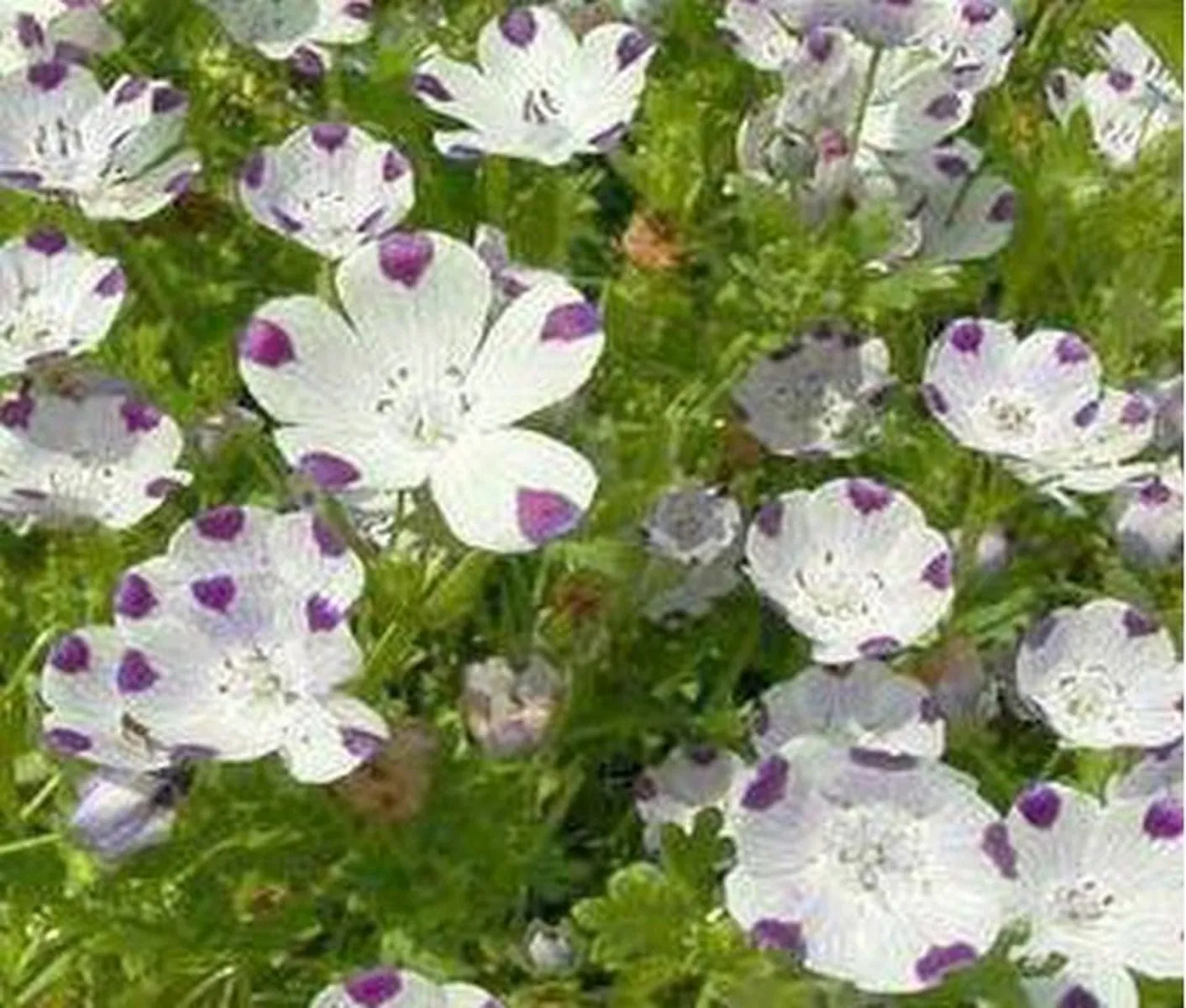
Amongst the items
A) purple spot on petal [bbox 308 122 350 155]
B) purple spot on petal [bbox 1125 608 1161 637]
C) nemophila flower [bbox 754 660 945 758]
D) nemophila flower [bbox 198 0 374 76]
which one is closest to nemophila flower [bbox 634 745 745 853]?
nemophila flower [bbox 754 660 945 758]

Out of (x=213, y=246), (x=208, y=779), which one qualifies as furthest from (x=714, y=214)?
(x=208, y=779)

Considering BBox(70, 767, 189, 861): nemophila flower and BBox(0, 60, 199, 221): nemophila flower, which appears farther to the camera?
BBox(0, 60, 199, 221): nemophila flower

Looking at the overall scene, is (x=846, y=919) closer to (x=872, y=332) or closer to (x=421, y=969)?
(x=421, y=969)

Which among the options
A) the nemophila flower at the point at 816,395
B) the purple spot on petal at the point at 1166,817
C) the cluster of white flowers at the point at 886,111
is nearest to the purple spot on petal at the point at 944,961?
the purple spot on petal at the point at 1166,817

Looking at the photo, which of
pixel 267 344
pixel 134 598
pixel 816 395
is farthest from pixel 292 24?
pixel 134 598

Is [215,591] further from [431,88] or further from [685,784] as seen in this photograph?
[431,88]

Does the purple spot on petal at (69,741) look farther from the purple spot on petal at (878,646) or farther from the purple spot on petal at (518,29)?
the purple spot on petal at (518,29)

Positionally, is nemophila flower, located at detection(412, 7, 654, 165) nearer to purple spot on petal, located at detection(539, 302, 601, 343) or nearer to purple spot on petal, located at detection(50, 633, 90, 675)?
purple spot on petal, located at detection(539, 302, 601, 343)
